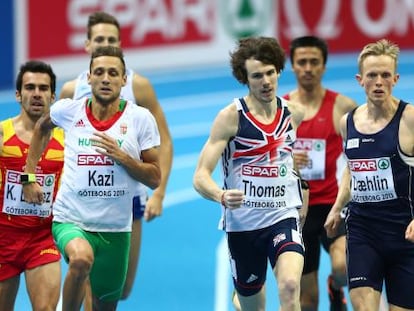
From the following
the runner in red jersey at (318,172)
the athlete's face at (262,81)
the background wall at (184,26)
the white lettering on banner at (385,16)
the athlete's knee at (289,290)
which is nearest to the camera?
the athlete's knee at (289,290)

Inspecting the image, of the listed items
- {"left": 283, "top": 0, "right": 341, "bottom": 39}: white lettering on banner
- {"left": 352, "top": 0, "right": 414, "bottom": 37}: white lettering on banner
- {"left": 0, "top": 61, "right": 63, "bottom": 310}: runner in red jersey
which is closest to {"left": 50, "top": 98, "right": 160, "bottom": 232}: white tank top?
{"left": 0, "top": 61, "right": 63, "bottom": 310}: runner in red jersey

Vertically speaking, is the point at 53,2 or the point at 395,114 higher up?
the point at 53,2

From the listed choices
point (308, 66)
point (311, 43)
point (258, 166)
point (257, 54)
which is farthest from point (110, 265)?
point (311, 43)

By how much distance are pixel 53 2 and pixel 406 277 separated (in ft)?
41.7

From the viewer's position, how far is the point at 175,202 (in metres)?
16.3

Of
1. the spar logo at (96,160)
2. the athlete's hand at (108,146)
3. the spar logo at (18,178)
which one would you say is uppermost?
the athlete's hand at (108,146)

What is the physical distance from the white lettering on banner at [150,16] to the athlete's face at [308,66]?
10124mm

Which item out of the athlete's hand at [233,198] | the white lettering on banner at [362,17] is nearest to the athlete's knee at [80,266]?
the athlete's hand at [233,198]

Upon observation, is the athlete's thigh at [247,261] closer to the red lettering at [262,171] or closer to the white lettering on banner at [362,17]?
the red lettering at [262,171]

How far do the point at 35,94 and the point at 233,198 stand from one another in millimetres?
2017

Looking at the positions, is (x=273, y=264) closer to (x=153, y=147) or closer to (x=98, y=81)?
(x=153, y=147)

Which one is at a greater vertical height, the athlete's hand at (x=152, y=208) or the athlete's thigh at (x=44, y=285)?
the athlete's hand at (x=152, y=208)

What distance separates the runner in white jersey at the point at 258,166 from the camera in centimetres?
947

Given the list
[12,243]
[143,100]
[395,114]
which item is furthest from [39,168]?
[395,114]
